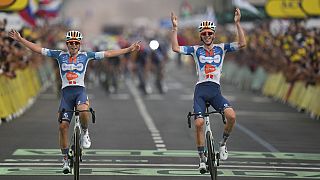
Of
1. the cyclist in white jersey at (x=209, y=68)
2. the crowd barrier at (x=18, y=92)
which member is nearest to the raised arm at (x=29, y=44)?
the cyclist in white jersey at (x=209, y=68)

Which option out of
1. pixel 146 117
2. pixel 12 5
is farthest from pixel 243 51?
pixel 146 117

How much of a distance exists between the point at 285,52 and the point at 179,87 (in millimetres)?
10736

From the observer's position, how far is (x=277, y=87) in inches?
1453

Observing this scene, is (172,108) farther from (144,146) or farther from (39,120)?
(144,146)

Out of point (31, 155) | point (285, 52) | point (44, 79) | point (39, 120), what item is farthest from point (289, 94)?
point (31, 155)

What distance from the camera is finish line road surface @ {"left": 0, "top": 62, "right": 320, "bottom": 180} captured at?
1602cm

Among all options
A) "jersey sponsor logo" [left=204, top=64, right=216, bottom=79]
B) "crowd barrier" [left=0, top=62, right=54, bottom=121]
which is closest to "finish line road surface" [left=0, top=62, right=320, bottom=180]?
"crowd barrier" [left=0, top=62, right=54, bottom=121]

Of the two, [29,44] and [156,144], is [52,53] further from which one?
[156,144]

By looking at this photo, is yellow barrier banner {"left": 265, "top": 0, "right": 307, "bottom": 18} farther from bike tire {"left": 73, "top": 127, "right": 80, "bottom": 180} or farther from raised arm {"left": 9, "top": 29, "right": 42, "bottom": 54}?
bike tire {"left": 73, "top": 127, "right": 80, "bottom": 180}

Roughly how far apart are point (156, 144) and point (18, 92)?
32.7 feet

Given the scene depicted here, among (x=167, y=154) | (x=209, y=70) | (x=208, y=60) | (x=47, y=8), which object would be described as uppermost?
(x=208, y=60)

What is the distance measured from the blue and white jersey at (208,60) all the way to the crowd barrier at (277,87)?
12633mm

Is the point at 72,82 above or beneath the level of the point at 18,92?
above

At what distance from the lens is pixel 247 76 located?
44.3 metres
